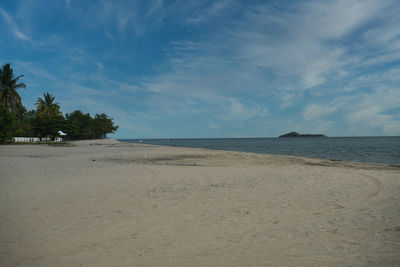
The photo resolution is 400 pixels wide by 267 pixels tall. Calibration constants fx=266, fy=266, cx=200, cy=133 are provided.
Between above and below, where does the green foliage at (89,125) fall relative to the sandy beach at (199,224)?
above

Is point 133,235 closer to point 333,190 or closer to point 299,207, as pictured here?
point 299,207

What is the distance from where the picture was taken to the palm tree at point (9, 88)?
49.9m

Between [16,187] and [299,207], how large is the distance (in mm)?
9015

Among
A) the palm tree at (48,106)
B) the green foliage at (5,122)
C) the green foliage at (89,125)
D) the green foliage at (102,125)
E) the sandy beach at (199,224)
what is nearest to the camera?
the sandy beach at (199,224)

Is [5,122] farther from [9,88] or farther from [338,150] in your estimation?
[338,150]

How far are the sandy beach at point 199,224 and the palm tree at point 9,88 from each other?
1995 inches

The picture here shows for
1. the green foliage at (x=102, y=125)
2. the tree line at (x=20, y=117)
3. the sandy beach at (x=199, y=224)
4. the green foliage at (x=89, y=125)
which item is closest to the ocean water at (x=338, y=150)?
the sandy beach at (x=199, y=224)

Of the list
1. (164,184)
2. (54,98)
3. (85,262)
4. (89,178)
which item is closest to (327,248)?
(85,262)

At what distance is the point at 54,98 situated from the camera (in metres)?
72.8

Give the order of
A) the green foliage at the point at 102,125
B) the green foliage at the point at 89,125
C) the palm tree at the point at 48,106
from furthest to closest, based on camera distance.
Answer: the green foliage at the point at 102,125, the green foliage at the point at 89,125, the palm tree at the point at 48,106

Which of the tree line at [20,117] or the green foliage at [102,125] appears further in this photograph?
the green foliage at [102,125]

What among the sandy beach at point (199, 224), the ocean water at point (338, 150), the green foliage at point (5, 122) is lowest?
the sandy beach at point (199, 224)

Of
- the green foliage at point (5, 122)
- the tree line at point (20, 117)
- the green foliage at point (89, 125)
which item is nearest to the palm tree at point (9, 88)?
the tree line at point (20, 117)

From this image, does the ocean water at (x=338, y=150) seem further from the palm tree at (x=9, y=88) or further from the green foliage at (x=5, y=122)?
the palm tree at (x=9, y=88)
